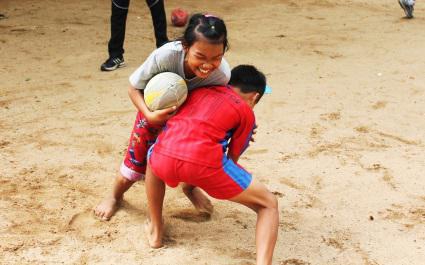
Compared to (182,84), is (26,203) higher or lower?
lower

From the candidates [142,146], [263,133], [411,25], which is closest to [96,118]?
[263,133]

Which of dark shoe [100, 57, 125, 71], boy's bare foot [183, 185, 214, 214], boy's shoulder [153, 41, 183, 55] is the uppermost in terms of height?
boy's shoulder [153, 41, 183, 55]

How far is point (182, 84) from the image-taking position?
2439mm

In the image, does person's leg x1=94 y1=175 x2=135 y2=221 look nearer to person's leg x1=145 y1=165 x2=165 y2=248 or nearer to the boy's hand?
person's leg x1=145 y1=165 x2=165 y2=248

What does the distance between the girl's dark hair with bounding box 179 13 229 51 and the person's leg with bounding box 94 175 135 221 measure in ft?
2.80

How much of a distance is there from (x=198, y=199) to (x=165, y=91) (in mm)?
726

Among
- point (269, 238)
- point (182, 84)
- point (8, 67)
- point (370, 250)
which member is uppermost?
point (182, 84)

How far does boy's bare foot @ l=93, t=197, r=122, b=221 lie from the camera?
9.37ft

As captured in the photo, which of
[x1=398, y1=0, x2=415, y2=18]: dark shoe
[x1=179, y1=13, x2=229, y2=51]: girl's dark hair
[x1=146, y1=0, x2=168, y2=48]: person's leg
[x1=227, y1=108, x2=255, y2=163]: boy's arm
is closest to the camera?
[x1=179, y1=13, x2=229, y2=51]: girl's dark hair

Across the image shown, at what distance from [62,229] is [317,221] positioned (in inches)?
47.1

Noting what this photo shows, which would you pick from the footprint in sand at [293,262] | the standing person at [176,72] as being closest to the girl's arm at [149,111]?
the standing person at [176,72]

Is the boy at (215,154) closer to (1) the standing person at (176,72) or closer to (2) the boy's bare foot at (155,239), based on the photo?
(1) the standing person at (176,72)

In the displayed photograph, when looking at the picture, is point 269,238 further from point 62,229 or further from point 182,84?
point 62,229

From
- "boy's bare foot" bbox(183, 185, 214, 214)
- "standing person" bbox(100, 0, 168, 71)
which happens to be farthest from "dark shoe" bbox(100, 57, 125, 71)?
"boy's bare foot" bbox(183, 185, 214, 214)
